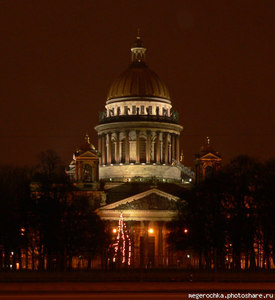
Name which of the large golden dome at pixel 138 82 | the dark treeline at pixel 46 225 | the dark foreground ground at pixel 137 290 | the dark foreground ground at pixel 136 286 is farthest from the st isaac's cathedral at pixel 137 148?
the dark foreground ground at pixel 137 290

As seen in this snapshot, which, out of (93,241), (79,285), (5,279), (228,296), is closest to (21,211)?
(93,241)

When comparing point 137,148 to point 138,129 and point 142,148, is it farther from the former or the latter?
point 138,129

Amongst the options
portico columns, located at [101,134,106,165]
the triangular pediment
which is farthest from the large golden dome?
the triangular pediment

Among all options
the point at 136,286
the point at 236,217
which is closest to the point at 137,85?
the point at 236,217

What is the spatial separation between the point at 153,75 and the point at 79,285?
354 ft

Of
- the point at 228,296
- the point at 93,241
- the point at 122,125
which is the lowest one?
the point at 228,296

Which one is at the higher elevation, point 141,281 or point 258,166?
point 258,166

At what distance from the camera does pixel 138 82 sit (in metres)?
179

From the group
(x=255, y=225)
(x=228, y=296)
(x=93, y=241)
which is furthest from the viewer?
(x=93, y=241)

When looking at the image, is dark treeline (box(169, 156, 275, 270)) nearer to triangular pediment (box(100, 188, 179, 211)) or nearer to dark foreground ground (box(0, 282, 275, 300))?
triangular pediment (box(100, 188, 179, 211))

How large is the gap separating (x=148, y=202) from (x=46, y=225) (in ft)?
143

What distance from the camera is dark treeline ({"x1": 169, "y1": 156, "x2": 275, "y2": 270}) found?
116 m

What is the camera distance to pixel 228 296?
2517 inches

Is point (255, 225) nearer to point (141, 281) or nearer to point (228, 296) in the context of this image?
point (141, 281)
